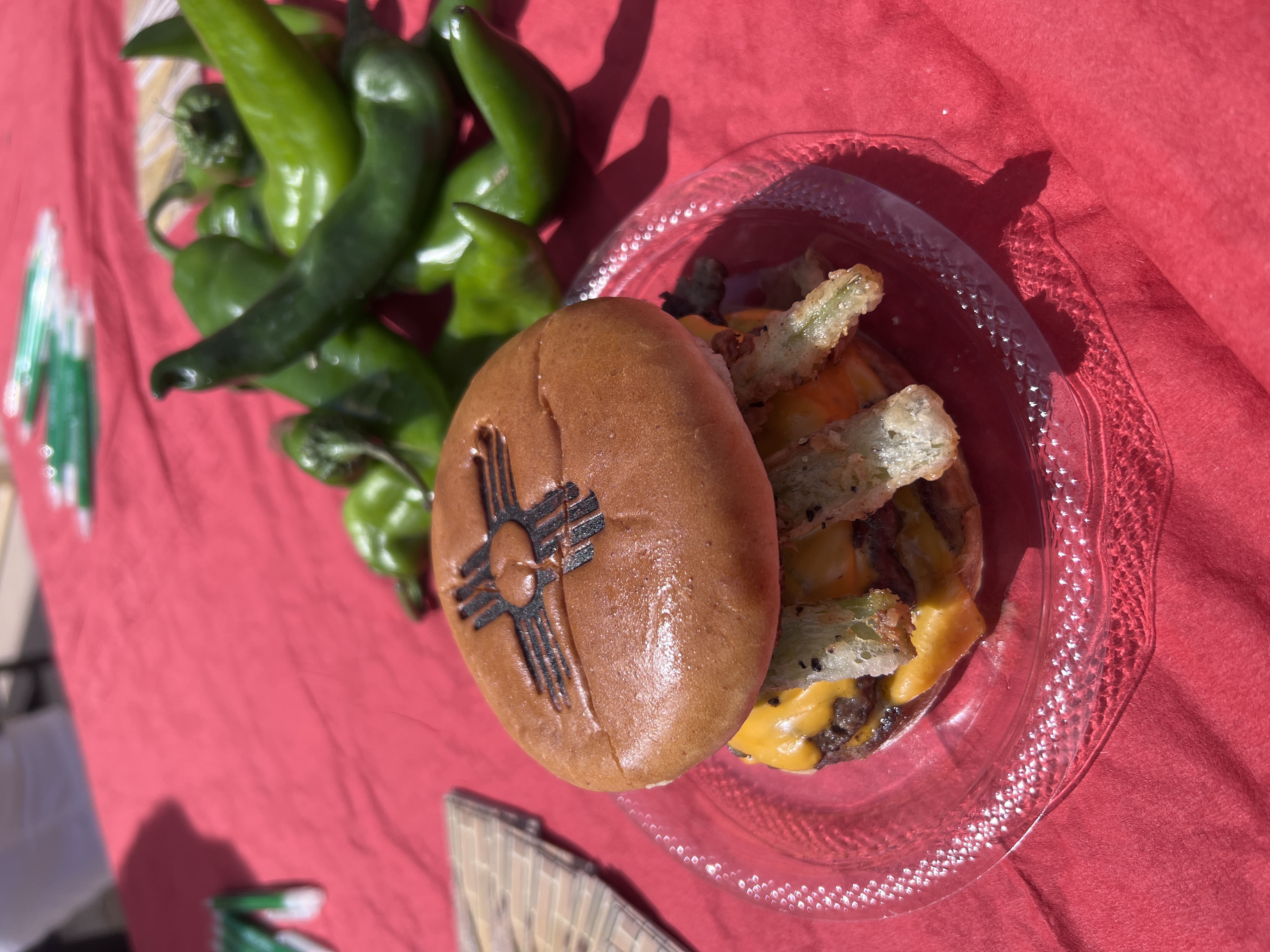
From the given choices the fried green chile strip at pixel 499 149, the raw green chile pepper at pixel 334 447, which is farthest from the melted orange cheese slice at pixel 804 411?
the raw green chile pepper at pixel 334 447

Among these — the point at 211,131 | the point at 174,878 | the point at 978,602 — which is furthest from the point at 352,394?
the point at 174,878

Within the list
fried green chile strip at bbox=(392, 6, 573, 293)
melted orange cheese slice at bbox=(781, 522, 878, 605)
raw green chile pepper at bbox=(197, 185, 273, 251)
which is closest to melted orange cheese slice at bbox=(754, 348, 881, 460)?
melted orange cheese slice at bbox=(781, 522, 878, 605)

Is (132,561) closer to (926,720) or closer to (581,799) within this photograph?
(581,799)

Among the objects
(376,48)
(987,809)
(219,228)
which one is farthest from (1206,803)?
(219,228)

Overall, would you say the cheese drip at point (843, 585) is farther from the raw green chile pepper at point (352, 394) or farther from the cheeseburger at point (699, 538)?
the raw green chile pepper at point (352, 394)

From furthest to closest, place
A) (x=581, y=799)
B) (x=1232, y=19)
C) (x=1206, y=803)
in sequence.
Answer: (x=581, y=799), (x=1206, y=803), (x=1232, y=19)

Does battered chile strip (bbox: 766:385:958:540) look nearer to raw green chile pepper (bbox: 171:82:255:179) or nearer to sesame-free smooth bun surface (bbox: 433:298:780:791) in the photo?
sesame-free smooth bun surface (bbox: 433:298:780:791)
